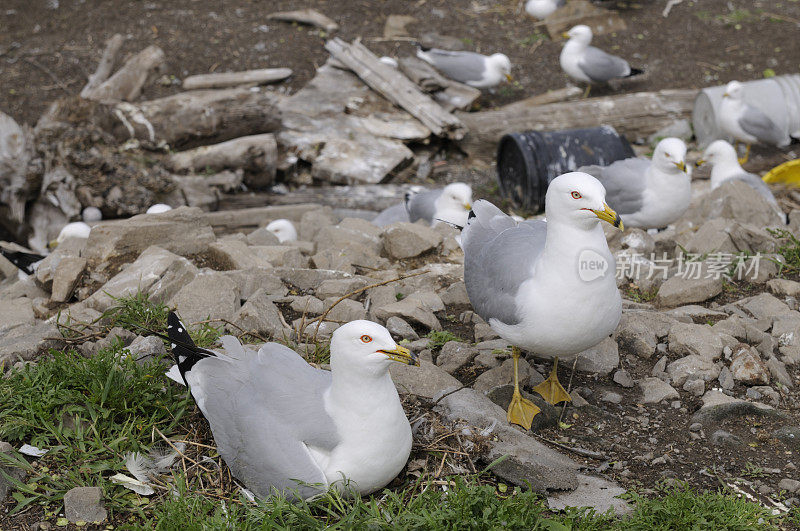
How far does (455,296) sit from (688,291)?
1454mm

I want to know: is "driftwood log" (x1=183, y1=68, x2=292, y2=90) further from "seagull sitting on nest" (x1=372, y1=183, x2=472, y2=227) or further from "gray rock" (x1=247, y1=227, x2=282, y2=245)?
"gray rock" (x1=247, y1=227, x2=282, y2=245)

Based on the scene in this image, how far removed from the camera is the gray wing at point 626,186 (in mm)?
6199

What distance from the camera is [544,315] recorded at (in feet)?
10.9

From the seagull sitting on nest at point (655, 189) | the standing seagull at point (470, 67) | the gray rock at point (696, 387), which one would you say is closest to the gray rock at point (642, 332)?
the gray rock at point (696, 387)

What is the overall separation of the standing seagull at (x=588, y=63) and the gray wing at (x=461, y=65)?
120 centimetres

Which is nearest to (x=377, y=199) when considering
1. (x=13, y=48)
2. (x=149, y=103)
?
(x=149, y=103)

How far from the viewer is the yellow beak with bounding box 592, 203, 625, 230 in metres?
3.16

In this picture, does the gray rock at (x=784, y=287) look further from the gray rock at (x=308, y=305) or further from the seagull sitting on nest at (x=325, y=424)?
the seagull sitting on nest at (x=325, y=424)

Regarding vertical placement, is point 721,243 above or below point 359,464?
below

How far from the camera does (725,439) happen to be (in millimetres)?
3480

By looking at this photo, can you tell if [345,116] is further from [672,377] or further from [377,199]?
[672,377]

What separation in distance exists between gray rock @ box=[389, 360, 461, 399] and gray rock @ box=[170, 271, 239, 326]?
106cm

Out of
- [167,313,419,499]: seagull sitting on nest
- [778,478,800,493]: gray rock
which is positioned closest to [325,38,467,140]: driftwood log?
[167,313,419,499]: seagull sitting on nest

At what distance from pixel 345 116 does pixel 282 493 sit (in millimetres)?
6290
